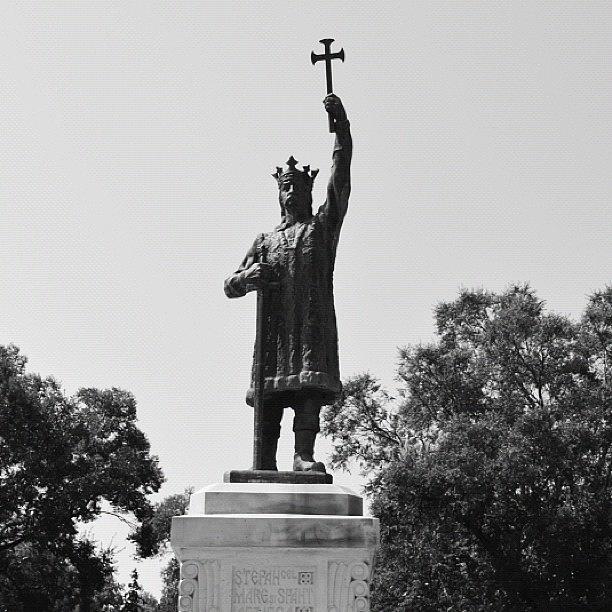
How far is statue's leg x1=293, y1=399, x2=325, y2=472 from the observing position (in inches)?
328

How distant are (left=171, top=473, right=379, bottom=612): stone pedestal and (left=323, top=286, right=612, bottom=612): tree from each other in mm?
20403

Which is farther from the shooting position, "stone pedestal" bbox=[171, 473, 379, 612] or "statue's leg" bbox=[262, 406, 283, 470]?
"statue's leg" bbox=[262, 406, 283, 470]

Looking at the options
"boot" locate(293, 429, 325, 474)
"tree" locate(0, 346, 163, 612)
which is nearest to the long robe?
"boot" locate(293, 429, 325, 474)

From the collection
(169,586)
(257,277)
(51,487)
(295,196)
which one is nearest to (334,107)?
(295,196)

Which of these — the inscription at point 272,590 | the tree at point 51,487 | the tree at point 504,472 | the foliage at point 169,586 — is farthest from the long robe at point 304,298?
the foliage at point 169,586

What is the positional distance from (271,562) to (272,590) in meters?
0.20

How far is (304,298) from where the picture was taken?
8.65 metres

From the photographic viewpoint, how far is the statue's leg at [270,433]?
8.48 meters

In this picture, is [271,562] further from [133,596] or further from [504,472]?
[133,596]

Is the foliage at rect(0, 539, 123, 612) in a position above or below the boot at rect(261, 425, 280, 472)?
above

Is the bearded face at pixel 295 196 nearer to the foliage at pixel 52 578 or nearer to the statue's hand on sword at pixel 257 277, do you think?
the statue's hand on sword at pixel 257 277

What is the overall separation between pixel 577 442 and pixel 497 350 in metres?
3.99

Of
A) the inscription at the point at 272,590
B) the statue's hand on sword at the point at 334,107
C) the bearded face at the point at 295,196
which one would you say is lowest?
the inscription at the point at 272,590

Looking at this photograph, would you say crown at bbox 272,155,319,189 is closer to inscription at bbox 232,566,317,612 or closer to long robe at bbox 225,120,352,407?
long robe at bbox 225,120,352,407
